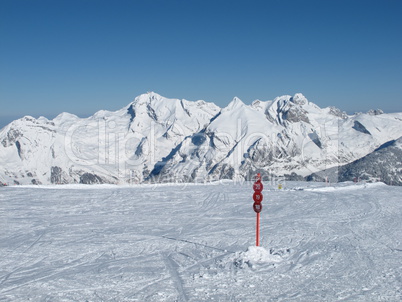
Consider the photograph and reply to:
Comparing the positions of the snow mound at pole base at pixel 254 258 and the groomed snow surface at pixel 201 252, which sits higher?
the snow mound at pole base at pixel 254 258

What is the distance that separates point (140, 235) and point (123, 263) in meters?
3.56

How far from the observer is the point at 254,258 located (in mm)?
9750

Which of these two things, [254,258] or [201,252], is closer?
[254,258]

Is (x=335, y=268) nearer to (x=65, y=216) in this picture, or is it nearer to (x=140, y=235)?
(x=140, y=235)

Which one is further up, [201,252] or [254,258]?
[254,258]

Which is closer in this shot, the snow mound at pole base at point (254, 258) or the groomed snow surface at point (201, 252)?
the groomed snow surface at point (201, 252)

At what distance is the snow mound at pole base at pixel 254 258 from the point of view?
31.3ft

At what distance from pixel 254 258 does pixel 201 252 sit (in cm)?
207

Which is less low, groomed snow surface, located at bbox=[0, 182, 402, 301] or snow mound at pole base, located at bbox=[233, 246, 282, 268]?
snow mound at pole base, located at bbox=[233, 246, 282, 268]

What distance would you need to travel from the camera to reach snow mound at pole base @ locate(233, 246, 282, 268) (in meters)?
Answer: 9.55

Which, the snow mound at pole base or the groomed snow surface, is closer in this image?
the groomed snow surface

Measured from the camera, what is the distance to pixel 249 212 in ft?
61.3

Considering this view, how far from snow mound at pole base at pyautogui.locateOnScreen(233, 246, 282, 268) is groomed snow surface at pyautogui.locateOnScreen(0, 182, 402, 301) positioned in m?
0.03

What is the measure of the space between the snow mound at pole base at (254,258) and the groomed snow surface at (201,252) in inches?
1.2
